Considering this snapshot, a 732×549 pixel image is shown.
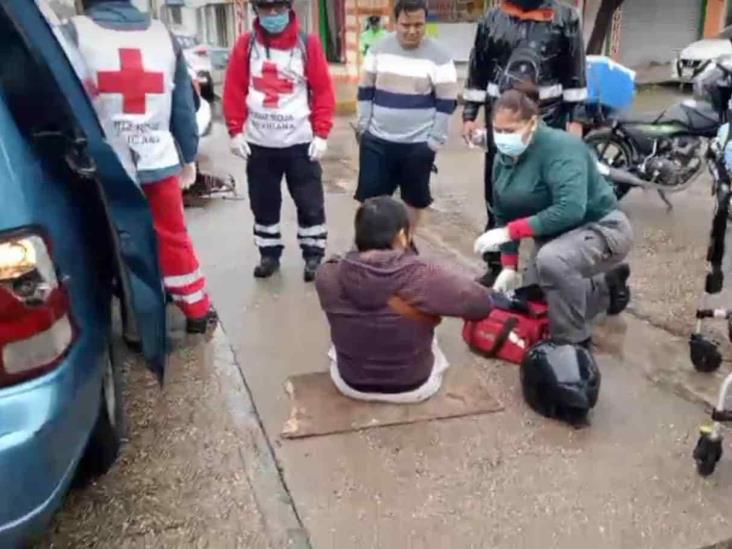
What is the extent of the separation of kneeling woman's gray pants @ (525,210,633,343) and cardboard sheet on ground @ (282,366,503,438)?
20.0 inches

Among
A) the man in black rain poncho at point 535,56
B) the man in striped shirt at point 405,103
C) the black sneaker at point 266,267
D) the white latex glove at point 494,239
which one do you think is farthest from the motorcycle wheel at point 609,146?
the white latex glove at point 494,239

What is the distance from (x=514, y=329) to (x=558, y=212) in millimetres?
620

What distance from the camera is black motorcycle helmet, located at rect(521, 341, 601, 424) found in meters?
3.45

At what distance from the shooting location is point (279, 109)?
482cm

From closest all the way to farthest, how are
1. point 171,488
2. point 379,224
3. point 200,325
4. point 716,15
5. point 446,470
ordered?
point 171,488 < point 446,470 < point 379,224 < point 200,325 < point 716,15

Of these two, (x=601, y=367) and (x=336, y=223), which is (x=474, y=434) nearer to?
(x=601, y=367)

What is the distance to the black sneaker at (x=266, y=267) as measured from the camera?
5312 mm

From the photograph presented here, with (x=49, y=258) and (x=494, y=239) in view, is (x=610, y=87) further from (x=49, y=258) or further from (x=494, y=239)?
(x=49, y=258)

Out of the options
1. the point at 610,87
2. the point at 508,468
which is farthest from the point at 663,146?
the point at 508,468

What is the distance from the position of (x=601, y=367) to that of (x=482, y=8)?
1646cm

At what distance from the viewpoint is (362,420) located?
3529 millimetres

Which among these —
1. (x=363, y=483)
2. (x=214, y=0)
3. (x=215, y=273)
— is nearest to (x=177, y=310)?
(x=215, y=273)

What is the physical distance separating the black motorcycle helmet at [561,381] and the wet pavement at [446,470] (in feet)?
0.23

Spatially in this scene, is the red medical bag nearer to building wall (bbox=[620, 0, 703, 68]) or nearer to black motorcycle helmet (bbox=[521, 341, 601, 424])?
black motorcycle helmet (bbox=[521, 341, 601, 424])
